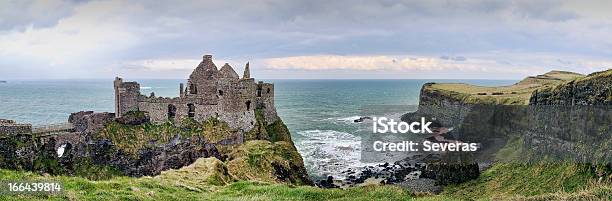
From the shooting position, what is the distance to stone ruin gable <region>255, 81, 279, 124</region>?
54312mm

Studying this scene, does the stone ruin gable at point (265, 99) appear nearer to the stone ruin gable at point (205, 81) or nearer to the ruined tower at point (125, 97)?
the stone ruin gable at point (205, 81)

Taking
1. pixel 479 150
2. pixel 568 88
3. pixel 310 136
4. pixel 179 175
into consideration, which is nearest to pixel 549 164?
pixel 568 88

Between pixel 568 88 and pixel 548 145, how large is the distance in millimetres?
6167

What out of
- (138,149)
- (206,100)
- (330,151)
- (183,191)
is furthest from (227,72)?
(330,151)

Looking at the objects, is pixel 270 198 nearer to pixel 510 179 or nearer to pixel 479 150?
pixel 510 179

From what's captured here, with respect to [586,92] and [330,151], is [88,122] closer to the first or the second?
[330,151]

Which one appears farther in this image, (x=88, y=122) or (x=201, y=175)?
(x=88, y=122)

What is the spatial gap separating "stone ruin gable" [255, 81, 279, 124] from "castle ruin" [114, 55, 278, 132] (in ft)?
6.93

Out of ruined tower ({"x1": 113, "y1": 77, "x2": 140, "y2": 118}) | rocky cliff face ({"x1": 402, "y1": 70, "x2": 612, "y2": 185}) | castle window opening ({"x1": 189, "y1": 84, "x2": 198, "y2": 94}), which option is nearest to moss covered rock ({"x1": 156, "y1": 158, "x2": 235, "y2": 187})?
castle window opening ({"x1": 189, "y1": 84, "x2": 198, "y2": 94})

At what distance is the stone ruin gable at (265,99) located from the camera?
5431 cm

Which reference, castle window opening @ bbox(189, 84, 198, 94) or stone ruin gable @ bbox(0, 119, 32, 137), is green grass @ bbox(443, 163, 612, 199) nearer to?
castle window opening @ bbox(189, 84, 198, 94)

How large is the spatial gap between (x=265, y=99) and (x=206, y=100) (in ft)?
24.3

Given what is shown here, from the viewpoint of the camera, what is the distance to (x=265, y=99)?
179 feet

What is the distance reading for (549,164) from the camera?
47.1 meters
